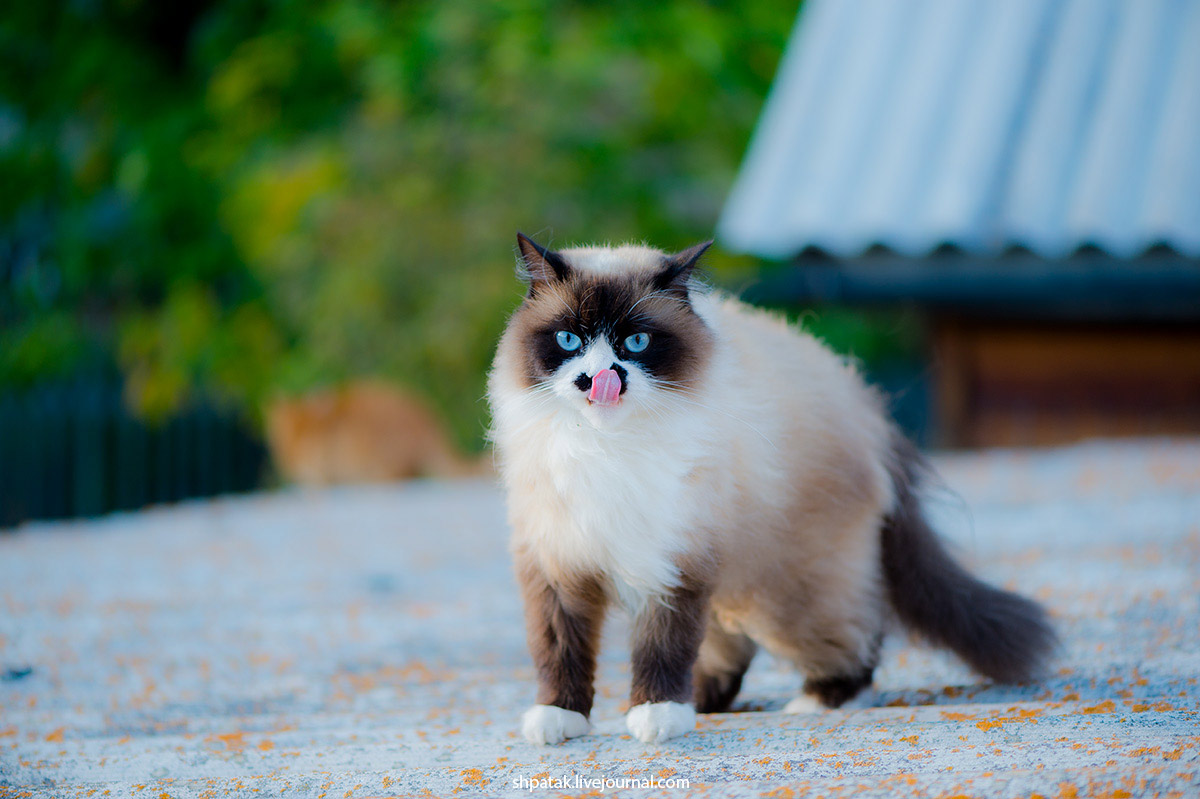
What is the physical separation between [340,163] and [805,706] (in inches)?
360

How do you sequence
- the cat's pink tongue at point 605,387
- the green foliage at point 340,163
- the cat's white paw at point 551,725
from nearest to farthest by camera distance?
1. the cat's pink tongue at point 605,387
2. the cat's white paw at point 551,725
3. the green foliage at point 340,163

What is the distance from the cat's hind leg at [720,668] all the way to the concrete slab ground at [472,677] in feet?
0.40

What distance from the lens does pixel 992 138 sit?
527cm

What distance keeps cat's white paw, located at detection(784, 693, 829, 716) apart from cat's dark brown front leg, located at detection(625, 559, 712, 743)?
434 mm

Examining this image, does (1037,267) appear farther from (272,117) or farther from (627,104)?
(272,117)

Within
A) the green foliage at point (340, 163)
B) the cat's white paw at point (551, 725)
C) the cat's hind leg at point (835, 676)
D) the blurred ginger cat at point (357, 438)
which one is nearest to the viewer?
the cat's white paw at point (551, 725)

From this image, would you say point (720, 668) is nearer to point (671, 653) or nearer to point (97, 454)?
point (671, 653)

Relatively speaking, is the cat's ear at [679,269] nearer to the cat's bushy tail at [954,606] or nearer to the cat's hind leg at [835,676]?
the cat's bushy tail at [954,606]

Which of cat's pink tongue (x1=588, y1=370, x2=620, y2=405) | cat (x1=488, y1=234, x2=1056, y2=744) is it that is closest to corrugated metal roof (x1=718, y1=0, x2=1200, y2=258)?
cat (x1=488, y1=234, x2=1056, y2=744)

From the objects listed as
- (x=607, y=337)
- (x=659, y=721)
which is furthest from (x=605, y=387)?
(x=659, y=721)

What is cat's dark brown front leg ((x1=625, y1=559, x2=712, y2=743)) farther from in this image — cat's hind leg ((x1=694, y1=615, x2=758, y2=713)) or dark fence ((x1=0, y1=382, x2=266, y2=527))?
dark fence ((x1=0, y1=382, x2=266, y2=527))

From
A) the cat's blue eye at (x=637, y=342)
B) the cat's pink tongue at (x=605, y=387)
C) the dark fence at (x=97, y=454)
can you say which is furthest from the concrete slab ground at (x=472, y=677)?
the dark fence at (x=97, y=454)

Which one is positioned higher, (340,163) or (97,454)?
(340,163)

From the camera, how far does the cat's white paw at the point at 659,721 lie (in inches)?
81.1
